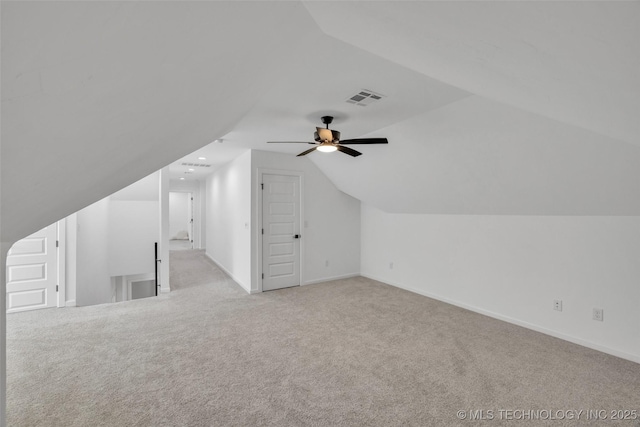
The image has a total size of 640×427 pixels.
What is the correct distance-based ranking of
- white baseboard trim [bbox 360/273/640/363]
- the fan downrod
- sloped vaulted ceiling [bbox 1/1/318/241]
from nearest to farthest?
sloped vaulted ceiling [bbox 1/1/318/241]
white baseboard trim [bbox 360/273/640/363]
the fan downrod

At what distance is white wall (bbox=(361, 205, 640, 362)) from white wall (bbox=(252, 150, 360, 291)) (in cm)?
115

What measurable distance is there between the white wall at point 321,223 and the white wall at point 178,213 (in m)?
9.33

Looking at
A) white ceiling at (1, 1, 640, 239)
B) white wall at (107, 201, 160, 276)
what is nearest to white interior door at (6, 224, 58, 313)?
white wall at (107, 201, 160, 276)

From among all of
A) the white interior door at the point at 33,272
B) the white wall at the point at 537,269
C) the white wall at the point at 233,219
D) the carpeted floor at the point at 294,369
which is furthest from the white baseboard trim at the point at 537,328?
the white interior door at the point at 33,272

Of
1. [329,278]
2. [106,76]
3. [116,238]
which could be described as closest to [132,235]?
[116,238]

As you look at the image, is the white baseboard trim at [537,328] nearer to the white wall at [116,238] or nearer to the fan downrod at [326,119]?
the fan downrod at [326,119]

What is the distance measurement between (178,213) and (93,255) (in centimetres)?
768

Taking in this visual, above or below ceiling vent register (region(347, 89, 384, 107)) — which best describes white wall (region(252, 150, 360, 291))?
below

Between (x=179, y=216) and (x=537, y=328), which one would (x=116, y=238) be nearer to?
(x=179, y=216)

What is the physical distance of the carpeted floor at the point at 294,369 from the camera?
2182 millimetres

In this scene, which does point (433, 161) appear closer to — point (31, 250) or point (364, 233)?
point (364, 233)

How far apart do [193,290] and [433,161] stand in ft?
14.9

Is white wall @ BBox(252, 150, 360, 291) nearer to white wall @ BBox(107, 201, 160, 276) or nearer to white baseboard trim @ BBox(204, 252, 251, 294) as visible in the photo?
white baseboard trim @ BBox(204, 252, 251, 294)

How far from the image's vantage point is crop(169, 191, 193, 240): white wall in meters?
13.1
